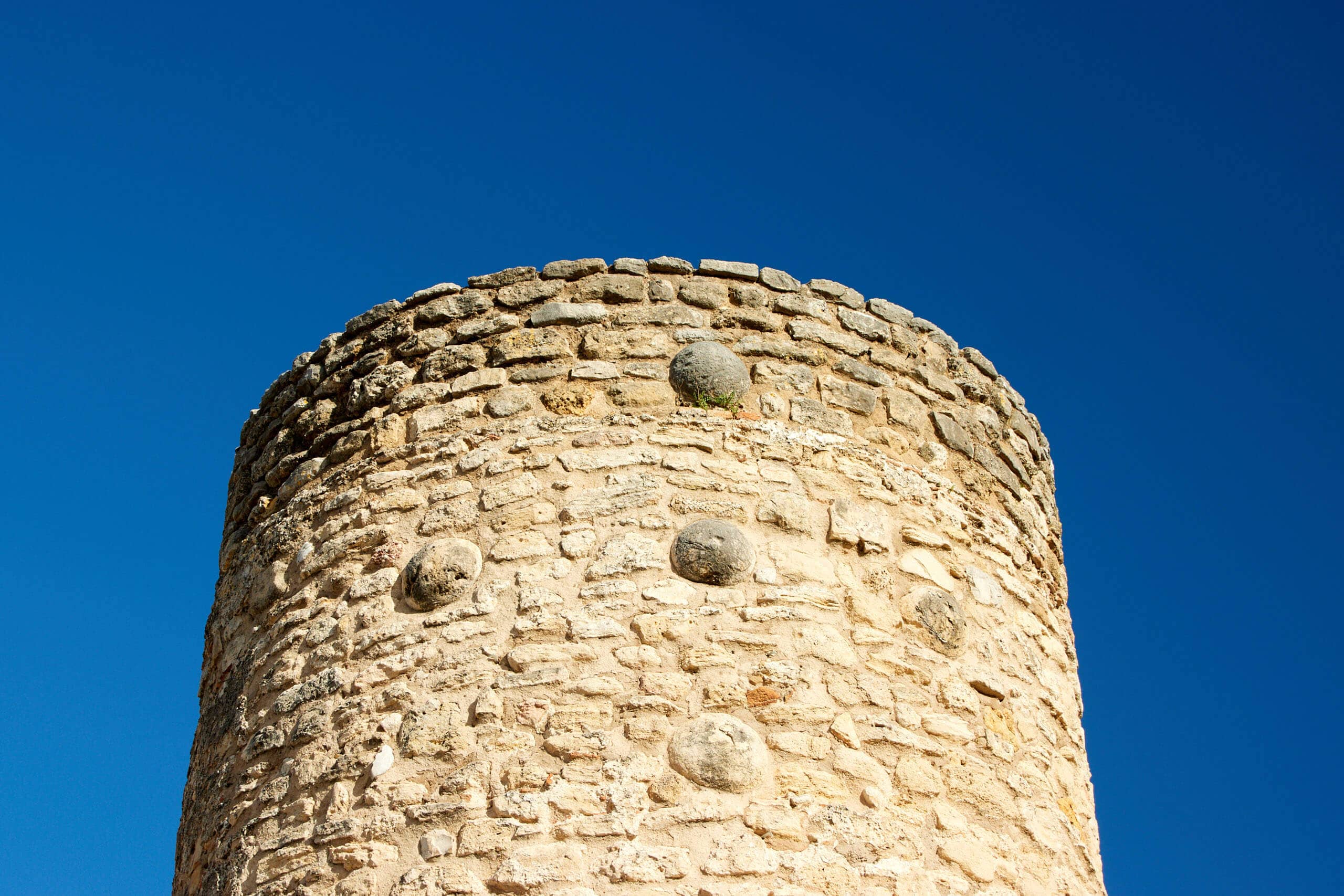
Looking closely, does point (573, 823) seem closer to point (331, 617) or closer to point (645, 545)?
point (645, 545)

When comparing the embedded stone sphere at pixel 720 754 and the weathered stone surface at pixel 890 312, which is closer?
the embedded stone sphere at pixel 720 754

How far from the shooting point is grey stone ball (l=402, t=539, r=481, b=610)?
409 centimetres

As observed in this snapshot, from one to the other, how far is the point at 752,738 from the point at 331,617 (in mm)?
1489

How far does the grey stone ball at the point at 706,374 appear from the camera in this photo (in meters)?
4.44

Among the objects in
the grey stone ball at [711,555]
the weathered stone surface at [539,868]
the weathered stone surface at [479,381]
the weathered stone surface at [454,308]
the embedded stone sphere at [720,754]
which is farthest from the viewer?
the weathered stone surface at [454,308]

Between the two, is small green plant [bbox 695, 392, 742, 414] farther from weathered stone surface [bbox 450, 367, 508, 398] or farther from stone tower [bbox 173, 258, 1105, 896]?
weathered stone surface [bbox 450, 367, 508, 398]

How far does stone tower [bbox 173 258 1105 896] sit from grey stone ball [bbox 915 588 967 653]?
11 mm

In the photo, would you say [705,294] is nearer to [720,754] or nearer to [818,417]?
[818,417]

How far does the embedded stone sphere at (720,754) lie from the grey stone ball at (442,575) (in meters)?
0.86

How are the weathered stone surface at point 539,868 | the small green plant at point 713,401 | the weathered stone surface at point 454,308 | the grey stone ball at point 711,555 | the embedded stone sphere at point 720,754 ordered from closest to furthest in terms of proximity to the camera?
the weathered stone surface at point 539,868
the embedded stone sphere at point 720,754
the grey stone ball at point 711,555
the small green plant at point 713,401
the weathered stone surface at point 454,308

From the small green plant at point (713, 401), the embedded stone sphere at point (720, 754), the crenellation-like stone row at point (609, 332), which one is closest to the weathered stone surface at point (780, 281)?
the crenellation-like stone row at point (609, 332)

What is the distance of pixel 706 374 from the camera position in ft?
14.6

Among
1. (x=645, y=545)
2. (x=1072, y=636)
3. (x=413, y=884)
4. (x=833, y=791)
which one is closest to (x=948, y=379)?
(x=1072, y=636)

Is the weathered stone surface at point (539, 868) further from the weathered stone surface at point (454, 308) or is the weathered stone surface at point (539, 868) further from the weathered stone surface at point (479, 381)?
the weathered stone surface at point (454, 308)
